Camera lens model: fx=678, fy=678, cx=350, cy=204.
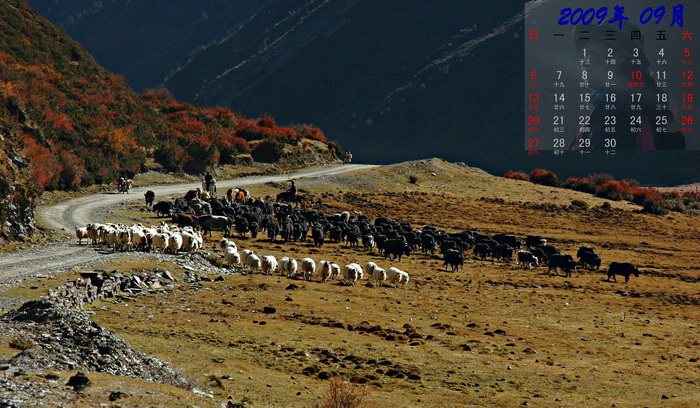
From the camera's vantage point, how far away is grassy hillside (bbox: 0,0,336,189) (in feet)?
174

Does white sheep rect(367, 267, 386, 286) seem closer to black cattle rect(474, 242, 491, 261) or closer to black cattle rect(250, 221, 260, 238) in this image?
black cattle rect(250, 221, 260, 238)

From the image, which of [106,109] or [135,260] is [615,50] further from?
[135,260]

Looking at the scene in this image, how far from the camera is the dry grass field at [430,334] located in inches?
688

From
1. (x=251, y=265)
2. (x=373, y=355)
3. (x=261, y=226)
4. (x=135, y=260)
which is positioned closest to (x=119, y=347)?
(x=373, y=355)

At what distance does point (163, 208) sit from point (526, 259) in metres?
23.5

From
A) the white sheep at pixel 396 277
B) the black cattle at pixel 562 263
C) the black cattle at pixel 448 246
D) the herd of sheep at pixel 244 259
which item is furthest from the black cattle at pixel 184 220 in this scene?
the black cattle at pixel 562 263

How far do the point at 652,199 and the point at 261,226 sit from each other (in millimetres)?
52099

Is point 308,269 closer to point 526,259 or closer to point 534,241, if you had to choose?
point 526,259

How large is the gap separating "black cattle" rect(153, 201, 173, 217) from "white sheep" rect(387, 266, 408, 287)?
18.8m

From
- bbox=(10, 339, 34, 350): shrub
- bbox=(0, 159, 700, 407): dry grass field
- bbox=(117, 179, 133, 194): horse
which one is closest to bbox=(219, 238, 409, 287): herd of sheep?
bbox=(0, 159, 700, 407): dry grass field

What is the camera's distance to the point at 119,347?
15.1 meters
